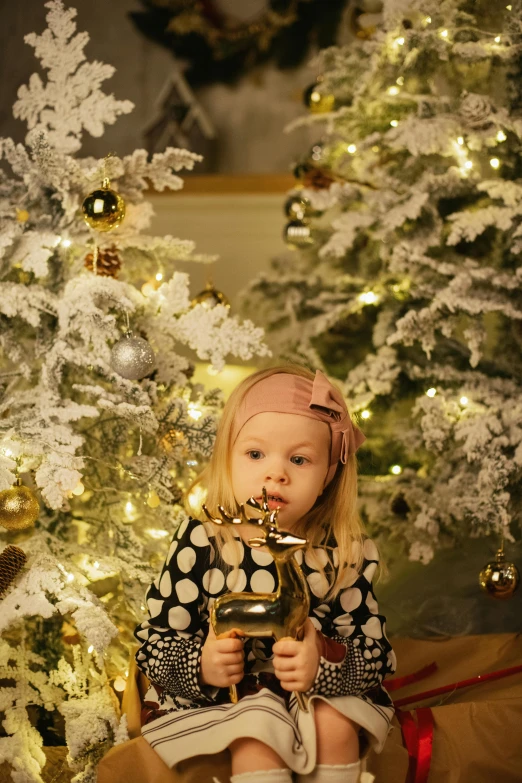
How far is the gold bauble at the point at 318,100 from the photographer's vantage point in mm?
2141

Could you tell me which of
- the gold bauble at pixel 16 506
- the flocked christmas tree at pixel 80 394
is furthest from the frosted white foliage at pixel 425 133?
the gold bauble at pixel 16 506

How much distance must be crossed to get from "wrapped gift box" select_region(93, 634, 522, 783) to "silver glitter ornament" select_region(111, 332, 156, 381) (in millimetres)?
511


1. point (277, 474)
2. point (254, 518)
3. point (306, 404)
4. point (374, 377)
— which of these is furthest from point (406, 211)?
point (254, 518)

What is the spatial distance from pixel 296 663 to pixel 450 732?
1.28ft

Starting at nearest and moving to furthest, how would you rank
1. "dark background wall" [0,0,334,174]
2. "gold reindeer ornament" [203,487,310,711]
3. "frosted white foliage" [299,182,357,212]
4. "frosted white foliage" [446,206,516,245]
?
"gold reindeer ornament" [203,487,310,711], "frosted white foliage" [446,206,516,245], "frosted white foliage" [299,182,357,212], "dark background wall" [0,0,334,174]

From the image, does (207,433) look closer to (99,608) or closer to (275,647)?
(99,608)

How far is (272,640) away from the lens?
128 cm

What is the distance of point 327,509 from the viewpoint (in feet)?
4.59

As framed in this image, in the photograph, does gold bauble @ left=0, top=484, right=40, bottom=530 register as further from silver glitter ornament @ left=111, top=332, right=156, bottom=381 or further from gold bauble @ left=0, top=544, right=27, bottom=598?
silver glitter ornament @ left=111, top=332, right=156, bottom=381

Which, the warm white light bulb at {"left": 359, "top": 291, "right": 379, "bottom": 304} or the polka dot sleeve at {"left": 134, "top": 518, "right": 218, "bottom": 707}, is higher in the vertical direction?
the warm white light bulb at {"left": 359, "top": 291, "right": 379, "bottom": 304}

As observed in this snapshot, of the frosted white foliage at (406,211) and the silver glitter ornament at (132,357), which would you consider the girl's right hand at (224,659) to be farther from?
the frosted white foliage at (406,211)

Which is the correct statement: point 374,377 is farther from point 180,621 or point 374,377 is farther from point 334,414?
point 180,621

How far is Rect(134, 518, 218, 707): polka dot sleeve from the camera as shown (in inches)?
47.4

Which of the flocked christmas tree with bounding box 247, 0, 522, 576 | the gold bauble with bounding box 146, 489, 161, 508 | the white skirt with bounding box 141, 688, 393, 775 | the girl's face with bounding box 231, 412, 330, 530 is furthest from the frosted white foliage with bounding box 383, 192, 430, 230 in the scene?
the white skirt with bounding box 141, 688, 393, 775
